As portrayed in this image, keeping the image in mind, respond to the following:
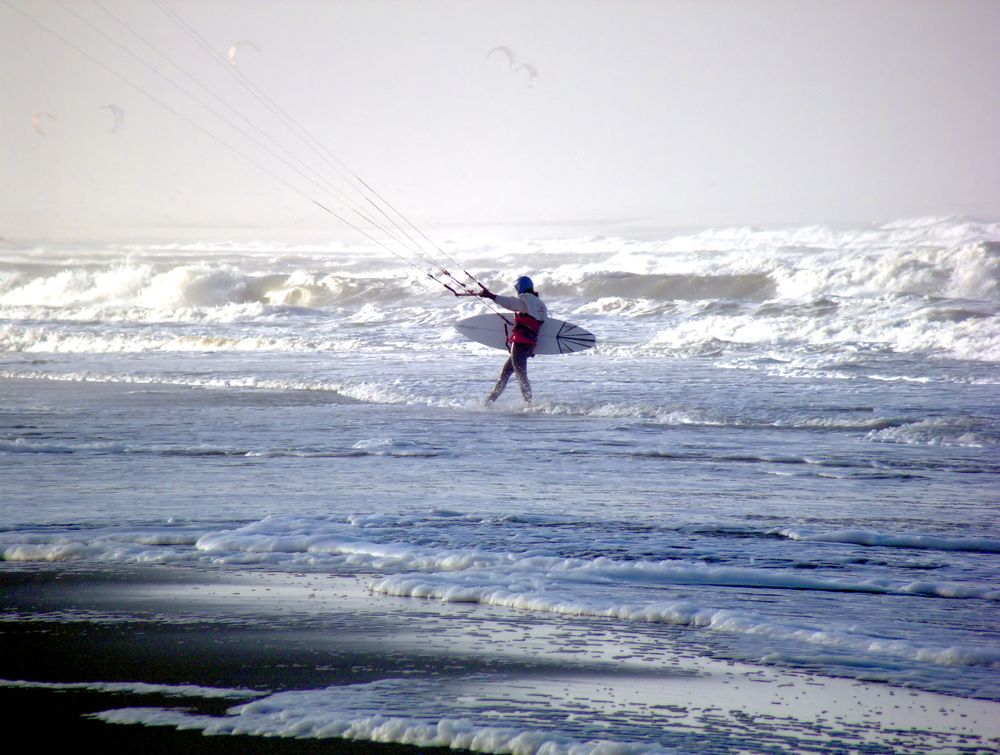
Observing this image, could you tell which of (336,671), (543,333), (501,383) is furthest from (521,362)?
(336,671)

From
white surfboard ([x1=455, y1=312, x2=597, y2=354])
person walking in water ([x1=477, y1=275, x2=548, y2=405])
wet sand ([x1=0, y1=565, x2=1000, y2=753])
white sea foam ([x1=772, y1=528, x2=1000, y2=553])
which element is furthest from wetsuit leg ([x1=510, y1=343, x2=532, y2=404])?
wet sand ([x1=0, y1=565, x2=1000, y2=753])

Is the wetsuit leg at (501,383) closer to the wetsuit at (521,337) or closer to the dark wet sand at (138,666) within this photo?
the wetsuit at (521,337)

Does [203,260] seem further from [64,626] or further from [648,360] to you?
[64,626]

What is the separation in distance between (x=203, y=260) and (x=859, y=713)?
5435 cm

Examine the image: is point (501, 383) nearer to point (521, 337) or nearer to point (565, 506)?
point (521, 337)

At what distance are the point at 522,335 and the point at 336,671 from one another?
10.2m

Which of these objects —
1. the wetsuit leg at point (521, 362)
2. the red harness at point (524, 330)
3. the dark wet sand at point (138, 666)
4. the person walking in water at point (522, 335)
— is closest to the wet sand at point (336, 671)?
the dark wet sand at point (138, 666)

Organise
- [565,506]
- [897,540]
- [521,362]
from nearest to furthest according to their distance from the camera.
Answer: [897,540]
[565,506]
[521,362]

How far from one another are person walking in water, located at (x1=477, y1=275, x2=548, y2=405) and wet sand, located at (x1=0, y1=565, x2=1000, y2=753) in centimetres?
862

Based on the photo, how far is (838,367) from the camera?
16.6 metres

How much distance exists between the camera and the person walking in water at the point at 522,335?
531 inches

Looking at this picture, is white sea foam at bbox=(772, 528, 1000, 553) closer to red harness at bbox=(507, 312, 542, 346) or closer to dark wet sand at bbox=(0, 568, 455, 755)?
dark wet sand at bbox=(0, 568, 455, 755)

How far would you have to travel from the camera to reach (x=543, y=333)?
15.0m

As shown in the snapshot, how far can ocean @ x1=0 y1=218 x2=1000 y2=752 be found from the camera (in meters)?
3.68
